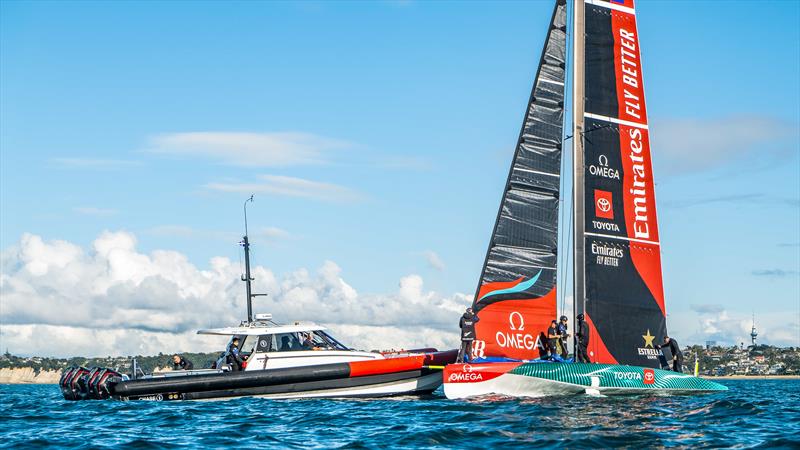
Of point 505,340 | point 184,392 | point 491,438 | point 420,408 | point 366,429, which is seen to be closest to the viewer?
point 491,438

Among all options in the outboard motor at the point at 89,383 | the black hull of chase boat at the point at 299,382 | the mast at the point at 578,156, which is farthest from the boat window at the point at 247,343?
the mast at the point at 578,156

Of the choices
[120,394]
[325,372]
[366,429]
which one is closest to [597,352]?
[325,372]

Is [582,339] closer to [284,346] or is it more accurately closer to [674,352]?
[674,352]

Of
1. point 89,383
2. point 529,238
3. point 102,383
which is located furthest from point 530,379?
point 89,383

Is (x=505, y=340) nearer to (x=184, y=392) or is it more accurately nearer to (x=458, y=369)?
(x=458, y=369)

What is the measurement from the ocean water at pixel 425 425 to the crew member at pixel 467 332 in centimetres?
151

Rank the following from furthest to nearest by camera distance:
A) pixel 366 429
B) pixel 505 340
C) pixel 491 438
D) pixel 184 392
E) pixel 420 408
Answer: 1. pixel 184 392
2. pixel 505 340
3. pixel 420 408
4. pixel 366 429
5. pixel 491 438

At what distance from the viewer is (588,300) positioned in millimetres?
25578

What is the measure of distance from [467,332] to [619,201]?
5400 millimetres

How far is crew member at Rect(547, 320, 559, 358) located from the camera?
82.4ft

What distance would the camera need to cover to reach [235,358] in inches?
1115

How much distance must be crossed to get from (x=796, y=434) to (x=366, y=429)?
773cm

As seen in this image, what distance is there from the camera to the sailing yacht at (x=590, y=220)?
82.6 ft

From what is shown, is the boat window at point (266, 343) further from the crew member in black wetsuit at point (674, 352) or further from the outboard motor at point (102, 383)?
the crew member in black wetsuit at point (674, 352)
